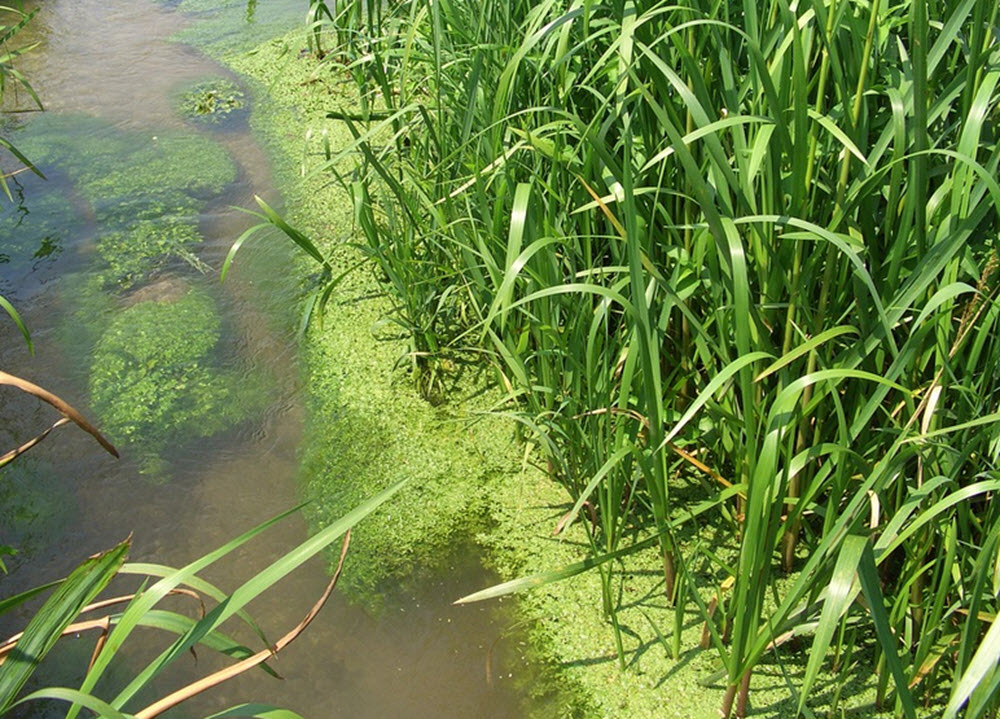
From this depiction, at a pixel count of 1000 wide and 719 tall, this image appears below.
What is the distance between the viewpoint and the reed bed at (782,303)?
130cm

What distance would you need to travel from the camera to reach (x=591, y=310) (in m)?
1.70

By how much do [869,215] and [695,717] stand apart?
754mm

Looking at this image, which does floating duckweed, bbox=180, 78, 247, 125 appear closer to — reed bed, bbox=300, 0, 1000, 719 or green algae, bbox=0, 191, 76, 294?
green algae, bbox=0, 191, 76, 294

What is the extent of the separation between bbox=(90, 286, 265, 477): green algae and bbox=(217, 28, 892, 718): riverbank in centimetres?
19

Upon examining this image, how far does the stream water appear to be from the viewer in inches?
65.9

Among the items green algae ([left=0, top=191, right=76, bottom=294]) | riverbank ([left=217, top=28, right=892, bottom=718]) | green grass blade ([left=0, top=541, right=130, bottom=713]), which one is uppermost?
green grass blade ([left=0, top=541, right=130, bottom=713])

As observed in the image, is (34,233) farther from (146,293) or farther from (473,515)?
(473,515)

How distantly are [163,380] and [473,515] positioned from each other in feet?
2.66

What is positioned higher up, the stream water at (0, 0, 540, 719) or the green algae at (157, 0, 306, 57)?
the green algae at (157, 0, 306, 57)

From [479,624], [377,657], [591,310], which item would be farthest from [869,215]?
[377,657]

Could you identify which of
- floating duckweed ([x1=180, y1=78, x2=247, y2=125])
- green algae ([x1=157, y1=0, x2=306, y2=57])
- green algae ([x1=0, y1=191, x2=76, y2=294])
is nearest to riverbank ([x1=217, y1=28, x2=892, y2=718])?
green algae ([x1=0, y1=191, x2=76, y2=294])

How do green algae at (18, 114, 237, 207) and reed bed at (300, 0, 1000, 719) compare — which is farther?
green algae at (18, 114, 237, 207)

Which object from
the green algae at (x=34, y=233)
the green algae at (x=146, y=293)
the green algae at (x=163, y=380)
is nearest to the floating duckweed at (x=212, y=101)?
the green algae at (x=146, y=293)

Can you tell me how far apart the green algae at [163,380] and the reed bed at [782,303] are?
63cm
